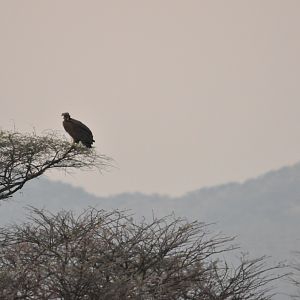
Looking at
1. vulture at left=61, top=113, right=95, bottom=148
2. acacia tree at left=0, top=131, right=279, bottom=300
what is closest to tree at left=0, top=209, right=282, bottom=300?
acacia tree at left=0, top=131, right=279, bottom=300

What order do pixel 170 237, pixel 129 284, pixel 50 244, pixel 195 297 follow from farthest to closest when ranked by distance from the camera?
pixel 195 297 < pixel 170 237 < pixel 50 244 < pixel 129 284

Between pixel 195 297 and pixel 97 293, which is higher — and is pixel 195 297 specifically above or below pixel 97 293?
above

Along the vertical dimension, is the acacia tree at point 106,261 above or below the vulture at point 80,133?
below

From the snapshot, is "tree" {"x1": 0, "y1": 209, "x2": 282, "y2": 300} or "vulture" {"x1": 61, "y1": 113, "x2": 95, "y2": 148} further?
"vulture" {"x1": 61, "y1": 113, "x2": 95, "y2": 148}

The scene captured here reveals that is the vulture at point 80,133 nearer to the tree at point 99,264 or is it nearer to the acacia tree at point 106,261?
the acacia tree at point 106,261

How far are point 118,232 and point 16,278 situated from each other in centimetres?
273

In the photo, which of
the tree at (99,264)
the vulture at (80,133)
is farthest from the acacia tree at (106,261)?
the vulture at (80,133)

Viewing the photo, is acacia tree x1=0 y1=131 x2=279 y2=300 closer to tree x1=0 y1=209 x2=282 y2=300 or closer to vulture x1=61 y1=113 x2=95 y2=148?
tree x1=0 y1=209 x2=282 y2=300

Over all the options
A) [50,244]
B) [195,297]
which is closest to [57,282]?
[50,244]

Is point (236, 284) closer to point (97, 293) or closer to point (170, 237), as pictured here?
point (170, 237)

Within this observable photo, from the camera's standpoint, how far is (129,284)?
52.5 feet

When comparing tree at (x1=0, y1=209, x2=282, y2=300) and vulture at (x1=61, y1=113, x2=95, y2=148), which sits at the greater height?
vulture at (x1=61, y1=113, x2=95, y2=148)

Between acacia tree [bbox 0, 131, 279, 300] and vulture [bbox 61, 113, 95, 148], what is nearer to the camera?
acacia tree [bbox 0, 131, 279, 300]

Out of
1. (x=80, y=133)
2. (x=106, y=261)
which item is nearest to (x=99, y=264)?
(x=106, y=261)
